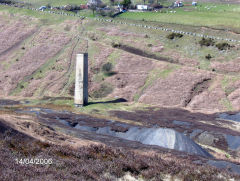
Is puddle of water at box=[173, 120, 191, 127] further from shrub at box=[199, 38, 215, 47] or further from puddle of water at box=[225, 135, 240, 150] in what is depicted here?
shrub at box=[199, 38, 215, 47]

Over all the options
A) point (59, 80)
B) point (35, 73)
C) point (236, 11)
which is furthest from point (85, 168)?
point (236, 11)

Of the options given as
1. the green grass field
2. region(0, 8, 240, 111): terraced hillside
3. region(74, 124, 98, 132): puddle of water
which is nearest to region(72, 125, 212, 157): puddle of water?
region(74, 124, 98, 132): puddle of water

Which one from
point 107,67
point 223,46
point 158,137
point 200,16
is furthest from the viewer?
point 200,16

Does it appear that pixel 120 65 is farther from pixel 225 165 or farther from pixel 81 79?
pixel 225 165

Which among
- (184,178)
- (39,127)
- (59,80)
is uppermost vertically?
(184,178)

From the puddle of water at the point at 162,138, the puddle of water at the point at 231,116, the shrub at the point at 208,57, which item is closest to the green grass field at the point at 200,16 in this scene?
the shrub at the point at 208,57

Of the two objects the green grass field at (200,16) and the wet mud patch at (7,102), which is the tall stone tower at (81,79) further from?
the green grass field at (200,16)

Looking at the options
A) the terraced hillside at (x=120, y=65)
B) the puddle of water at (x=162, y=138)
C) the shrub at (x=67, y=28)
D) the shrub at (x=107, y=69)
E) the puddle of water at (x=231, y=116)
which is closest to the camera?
the puddle of water at (x=162, y=138)

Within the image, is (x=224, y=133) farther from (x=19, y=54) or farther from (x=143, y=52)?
(x=19, y=54)

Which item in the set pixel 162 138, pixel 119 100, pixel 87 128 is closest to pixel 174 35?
pixel 119 100
